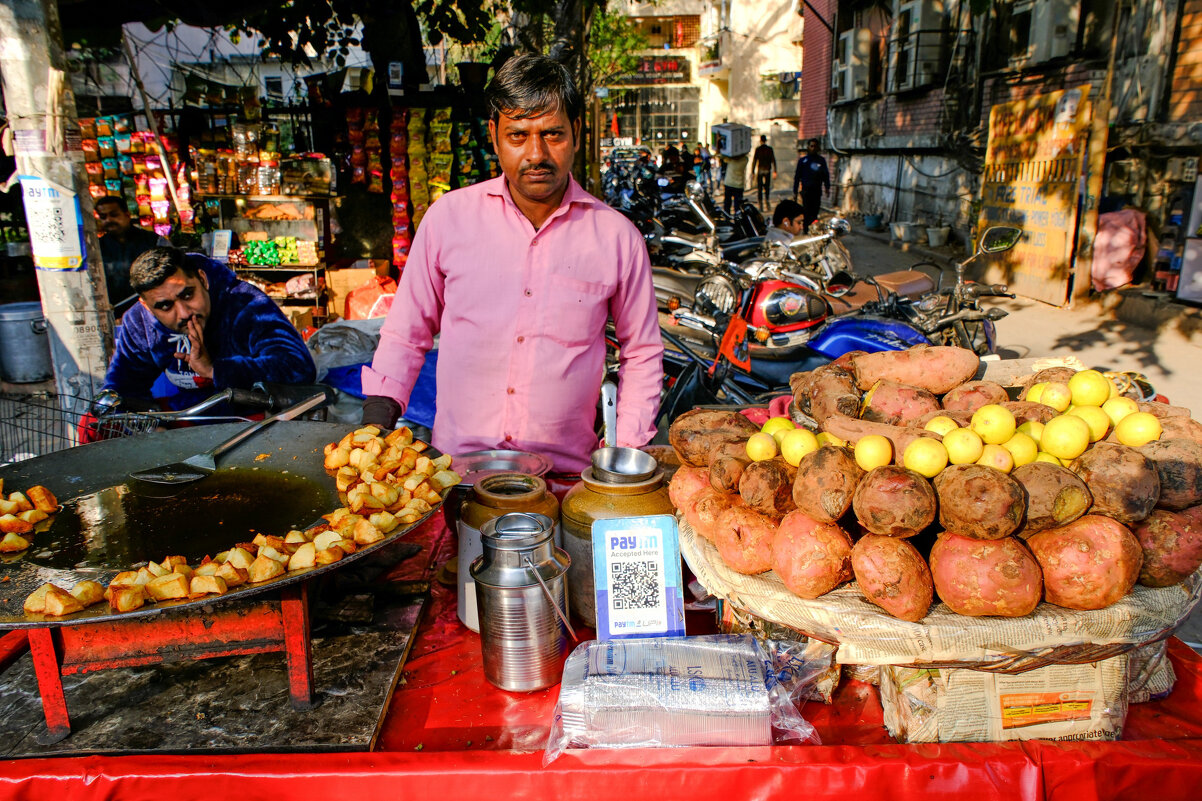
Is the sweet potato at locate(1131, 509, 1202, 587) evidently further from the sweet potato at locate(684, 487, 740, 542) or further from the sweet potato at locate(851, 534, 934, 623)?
the sweet potato at locate(684, 487, 740, 542)

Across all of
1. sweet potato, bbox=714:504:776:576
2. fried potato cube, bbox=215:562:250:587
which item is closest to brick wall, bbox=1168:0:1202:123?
sweet potato, bbox=714:504:776:576

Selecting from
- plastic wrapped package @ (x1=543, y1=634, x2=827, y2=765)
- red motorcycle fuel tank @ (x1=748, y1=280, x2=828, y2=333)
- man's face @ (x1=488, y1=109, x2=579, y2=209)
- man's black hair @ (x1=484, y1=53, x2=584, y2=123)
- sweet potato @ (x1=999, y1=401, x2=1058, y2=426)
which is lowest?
plastic wrapped package @ (x1=543, y1=634, x2=827, y2=765)

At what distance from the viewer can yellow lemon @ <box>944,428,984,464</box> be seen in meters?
1.49

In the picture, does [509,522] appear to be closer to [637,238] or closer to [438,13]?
[637,238]

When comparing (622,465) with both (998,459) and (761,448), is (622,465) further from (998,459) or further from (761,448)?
(998,459)

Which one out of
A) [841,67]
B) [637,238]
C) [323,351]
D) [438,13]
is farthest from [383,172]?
[841,67]

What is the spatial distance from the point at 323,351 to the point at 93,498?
134 inches

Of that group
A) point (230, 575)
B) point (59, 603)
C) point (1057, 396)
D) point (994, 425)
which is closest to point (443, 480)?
point (230, 575)

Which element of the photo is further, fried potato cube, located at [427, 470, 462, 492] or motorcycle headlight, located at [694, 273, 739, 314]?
motorcycle headlight, located at [694, 273, 739, 314]

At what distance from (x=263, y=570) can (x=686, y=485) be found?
92 centimetres

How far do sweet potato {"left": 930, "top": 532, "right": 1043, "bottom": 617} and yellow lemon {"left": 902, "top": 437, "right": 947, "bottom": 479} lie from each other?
0.48 feet

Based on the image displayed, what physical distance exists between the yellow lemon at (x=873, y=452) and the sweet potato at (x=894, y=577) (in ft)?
0.56

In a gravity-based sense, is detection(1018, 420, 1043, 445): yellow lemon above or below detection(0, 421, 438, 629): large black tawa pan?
above

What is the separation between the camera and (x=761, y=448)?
5.63 ft
